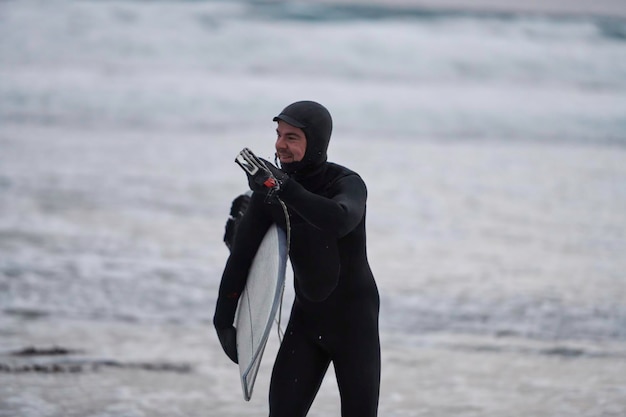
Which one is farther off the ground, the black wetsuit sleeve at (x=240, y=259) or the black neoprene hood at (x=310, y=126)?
the black neoprene hood at (x=310, y=126)

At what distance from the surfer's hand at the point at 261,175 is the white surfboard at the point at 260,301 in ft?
0.95

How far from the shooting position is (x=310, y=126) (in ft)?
10.4

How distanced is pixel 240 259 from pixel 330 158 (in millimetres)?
15755

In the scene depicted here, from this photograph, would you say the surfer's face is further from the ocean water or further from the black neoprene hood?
the ocean water

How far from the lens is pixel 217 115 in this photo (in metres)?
26.8

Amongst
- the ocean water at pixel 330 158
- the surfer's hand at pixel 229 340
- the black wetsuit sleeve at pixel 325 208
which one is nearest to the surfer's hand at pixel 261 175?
the black wetsuit sleeve at pixel 325 208

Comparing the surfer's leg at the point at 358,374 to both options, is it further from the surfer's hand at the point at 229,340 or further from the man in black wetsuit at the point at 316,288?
the surfer's hand at the point at 229,340

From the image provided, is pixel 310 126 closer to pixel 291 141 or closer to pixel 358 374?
pixel 291 141

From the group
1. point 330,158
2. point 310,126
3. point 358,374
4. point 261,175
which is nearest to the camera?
point 261,175

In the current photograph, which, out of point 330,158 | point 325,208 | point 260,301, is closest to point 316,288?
point 260,301

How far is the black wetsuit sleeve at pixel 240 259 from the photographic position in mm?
3336

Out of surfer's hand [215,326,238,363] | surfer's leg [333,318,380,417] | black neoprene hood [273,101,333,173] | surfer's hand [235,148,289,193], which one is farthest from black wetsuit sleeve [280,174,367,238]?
surfer's hand [215,326,238,363]

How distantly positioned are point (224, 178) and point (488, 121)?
508 inches

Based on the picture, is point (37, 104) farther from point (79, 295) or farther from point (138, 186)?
point (79, 295)
